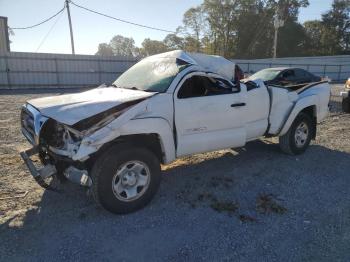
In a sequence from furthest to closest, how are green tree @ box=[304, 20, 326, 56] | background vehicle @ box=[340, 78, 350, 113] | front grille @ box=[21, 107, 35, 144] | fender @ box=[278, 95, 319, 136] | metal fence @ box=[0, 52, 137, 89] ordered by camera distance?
green tree @ box=[304, 20, 326, 56]
metal fence @ box=[0, 52, 137, 89]
background vehicle @ box=[340, 78, 350, 113]
fender @ box=[278, 95, 319, 136]
front grille @ box=[21, 107, 35, 144]

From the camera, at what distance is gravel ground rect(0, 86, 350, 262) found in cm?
327

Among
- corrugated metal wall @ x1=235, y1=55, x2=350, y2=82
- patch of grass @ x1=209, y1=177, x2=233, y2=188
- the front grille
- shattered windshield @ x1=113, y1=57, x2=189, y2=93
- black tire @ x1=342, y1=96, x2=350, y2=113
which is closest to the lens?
the front grille

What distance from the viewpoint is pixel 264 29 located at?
59.9 metres

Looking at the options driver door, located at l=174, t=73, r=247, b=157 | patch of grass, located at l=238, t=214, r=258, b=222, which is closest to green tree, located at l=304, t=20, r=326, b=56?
driver door, located at l=174, t=73, r=247, b=157

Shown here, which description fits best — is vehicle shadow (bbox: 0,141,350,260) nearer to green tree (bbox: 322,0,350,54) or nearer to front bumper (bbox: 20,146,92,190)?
front bumper (bbox: 20,146,92,190)

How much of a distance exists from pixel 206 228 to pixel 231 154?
2.92 meters

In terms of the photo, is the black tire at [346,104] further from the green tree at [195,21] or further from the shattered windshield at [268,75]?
the green tree at [195,21]

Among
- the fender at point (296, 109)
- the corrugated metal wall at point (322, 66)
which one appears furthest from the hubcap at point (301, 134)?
the corrugated metal wall at point (322, 66)

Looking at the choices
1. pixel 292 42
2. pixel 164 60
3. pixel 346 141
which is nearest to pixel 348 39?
pixel 292 42

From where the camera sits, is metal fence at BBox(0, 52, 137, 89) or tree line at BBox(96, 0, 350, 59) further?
→ tree line at BBox(96, 0, 350, 59)

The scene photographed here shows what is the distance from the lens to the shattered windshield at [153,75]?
4.57m

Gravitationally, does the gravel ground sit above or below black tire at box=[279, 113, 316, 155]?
below

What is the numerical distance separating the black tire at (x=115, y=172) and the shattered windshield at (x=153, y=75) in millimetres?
969

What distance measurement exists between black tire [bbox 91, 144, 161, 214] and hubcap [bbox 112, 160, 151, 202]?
0.04 meters
